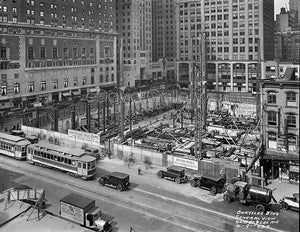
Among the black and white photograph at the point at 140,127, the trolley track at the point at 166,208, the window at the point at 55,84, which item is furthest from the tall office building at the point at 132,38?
the trolley track at the point at 166,208

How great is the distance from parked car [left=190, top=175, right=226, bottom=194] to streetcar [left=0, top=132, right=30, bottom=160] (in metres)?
30.2

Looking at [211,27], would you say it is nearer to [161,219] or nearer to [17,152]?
[17,152]

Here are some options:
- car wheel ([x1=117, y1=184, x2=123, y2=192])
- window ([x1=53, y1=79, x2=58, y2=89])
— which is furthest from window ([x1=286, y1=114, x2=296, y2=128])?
window ([x1=53, y1=79, x2=58, y2=89])

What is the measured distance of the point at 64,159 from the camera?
161 feet

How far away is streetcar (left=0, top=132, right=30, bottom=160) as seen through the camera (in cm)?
Result: 5631

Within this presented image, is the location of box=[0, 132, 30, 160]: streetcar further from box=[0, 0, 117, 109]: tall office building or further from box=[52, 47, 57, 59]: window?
box=[52, 47, 57, 59]: window

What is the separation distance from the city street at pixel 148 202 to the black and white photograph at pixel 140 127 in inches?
8.6

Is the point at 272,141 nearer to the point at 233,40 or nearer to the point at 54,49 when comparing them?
the point at 54,49

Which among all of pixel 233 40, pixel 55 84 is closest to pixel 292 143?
pixel 55 84

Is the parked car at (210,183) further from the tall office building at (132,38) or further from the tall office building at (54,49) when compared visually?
the tall office building at (132,38)

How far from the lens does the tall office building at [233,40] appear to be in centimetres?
14912

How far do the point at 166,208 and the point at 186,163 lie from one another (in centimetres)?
1322

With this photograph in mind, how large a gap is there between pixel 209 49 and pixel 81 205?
141 meters

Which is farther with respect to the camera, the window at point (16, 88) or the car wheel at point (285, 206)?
the window at point (16, 88)
